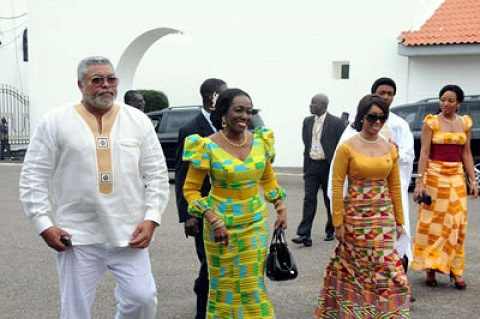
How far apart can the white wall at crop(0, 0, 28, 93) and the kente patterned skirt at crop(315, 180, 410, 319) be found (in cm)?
2402

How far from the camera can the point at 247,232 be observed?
381 cm

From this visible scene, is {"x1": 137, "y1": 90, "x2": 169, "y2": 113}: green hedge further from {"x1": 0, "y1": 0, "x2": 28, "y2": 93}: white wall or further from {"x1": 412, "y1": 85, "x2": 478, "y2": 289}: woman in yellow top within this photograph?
{"x1": 412, "y1": 85, "x2": 478, "y2": 289}: woman in yellow top

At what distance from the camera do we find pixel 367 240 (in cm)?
422

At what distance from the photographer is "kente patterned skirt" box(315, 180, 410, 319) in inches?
163

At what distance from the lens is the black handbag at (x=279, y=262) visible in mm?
3889

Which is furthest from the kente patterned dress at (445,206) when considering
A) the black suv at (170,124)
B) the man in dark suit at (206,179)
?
the black suv at (170,124)

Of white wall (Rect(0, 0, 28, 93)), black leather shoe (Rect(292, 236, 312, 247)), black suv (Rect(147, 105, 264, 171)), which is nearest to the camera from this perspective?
black leather shoe (Rect(292, 236, 312, 247))

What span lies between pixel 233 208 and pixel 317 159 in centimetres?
395

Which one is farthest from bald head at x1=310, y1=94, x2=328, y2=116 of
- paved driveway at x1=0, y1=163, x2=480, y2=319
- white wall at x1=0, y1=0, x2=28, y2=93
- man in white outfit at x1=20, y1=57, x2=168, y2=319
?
white wall at x1=0, y1=0, x2=28, y2=93

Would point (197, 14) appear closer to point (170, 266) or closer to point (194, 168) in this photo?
point (170, 266)

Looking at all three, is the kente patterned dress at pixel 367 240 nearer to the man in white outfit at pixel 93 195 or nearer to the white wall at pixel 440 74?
the man in white outfit at pixel 93 195

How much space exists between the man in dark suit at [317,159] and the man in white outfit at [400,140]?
239 cm

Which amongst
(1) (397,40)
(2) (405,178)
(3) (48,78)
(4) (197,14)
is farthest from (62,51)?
(2) (405,178)

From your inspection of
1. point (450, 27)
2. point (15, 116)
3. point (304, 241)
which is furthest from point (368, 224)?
point (15, 116)
